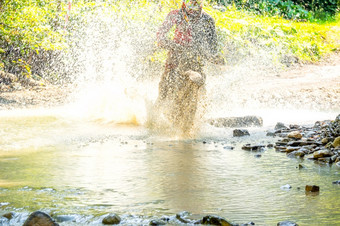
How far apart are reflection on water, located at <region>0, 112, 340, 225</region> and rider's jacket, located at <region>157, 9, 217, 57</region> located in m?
1.55

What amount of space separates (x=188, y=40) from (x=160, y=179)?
160 inches

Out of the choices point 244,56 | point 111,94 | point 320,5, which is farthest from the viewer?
point 320,5

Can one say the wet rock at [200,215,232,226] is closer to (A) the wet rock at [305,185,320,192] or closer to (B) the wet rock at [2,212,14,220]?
(A) the wet rock at [305,185,320,192]

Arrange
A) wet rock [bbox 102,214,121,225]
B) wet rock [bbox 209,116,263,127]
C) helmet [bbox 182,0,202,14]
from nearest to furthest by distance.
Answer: wet rock [bbox 102,214,121,225] → helmet [bbox 182,0,202,14] → wet rock [bbox 209,116,263,127]

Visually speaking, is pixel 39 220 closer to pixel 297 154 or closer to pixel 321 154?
pixel 321 154

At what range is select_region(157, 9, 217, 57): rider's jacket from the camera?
9.44 metres

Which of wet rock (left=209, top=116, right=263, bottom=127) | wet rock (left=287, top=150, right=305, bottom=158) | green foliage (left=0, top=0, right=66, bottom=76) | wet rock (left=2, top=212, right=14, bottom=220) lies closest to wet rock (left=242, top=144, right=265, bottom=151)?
wet rock (left=287, top=150, right=305, bottom=158)

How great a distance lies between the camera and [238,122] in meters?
11.3

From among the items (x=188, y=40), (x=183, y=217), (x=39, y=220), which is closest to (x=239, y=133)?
(x=188, y=40)

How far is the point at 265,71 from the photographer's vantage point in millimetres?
18328

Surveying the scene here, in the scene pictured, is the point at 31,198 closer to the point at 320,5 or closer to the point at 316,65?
the point at 316,65

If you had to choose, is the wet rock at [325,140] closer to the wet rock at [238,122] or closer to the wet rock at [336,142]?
the wet rock at [336,142]

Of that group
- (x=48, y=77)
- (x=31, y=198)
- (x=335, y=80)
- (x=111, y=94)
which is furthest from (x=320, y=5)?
(x=31, y=198)

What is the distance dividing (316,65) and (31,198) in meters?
15.1
